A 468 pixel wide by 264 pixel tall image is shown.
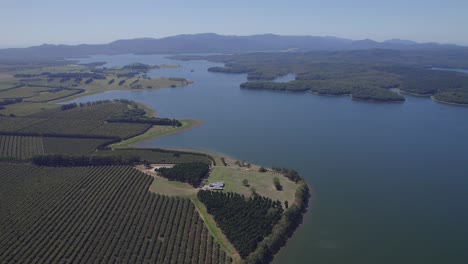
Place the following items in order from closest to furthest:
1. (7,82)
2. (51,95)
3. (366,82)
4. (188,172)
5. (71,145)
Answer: (188,172)
(71,145)
(51,95)
(7,82)
(366,82)

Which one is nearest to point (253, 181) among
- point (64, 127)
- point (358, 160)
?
point (358, 160)

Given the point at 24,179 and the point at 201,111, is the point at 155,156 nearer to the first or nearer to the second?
the point at 24,179

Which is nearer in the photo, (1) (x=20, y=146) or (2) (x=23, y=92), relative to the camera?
(1) (x=20, y=146)

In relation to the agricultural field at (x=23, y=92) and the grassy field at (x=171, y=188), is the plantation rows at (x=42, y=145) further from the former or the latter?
the agricultural field at (x=23, y=92)

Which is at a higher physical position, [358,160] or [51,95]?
[51,95]

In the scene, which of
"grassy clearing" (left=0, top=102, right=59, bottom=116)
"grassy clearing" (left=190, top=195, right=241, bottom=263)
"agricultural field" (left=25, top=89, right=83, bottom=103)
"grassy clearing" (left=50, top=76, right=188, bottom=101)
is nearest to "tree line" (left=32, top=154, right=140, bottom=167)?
"grassy clearing" (left=190, top=195, right=241, bottom=263)

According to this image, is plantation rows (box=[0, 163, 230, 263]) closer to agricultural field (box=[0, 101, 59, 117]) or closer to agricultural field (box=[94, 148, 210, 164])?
agricultural field (box=[94, 148, 210, 164])

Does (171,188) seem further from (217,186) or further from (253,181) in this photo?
(253,181)

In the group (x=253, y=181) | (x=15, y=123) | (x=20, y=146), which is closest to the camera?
(x=253, y=181)
